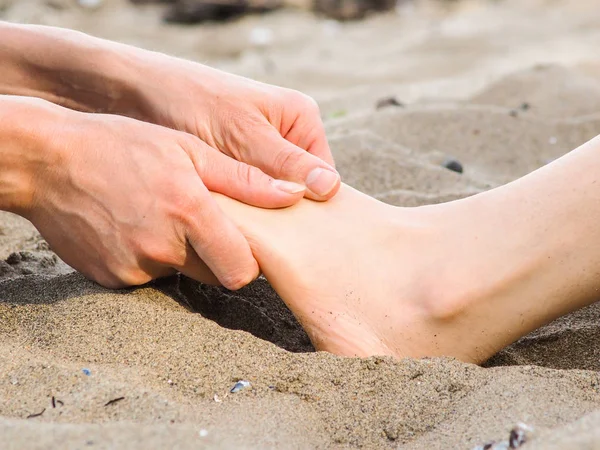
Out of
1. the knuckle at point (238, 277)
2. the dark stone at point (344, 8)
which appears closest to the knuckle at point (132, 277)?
the knuckle at point (238, 277)

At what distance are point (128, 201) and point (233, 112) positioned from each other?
364 millimetres

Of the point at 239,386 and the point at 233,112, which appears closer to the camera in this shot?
the point at 239,386

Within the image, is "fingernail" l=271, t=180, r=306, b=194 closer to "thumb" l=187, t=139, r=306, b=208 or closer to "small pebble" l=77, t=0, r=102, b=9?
"thumb" l=187, t=139, r=306, b=208

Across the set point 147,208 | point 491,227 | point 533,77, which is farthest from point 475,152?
point 147,208

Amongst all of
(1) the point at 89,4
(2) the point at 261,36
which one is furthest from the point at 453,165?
(1) the point at 89,4

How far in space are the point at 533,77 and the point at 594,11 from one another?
11.0 feet

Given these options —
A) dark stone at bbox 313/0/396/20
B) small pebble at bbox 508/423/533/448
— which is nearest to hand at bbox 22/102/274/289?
small pebble at bbox 508/423/533/448

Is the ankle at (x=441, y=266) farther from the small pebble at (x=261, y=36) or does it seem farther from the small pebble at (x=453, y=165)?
the small pebble at (x=261, y=36)

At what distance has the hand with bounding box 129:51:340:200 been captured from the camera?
1.69 meters

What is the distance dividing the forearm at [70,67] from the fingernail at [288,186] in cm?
46

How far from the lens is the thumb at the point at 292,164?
1.59 meters

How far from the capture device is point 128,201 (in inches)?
58.3

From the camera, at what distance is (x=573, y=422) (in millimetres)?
1075

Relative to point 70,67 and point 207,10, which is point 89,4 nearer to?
point 207,10
